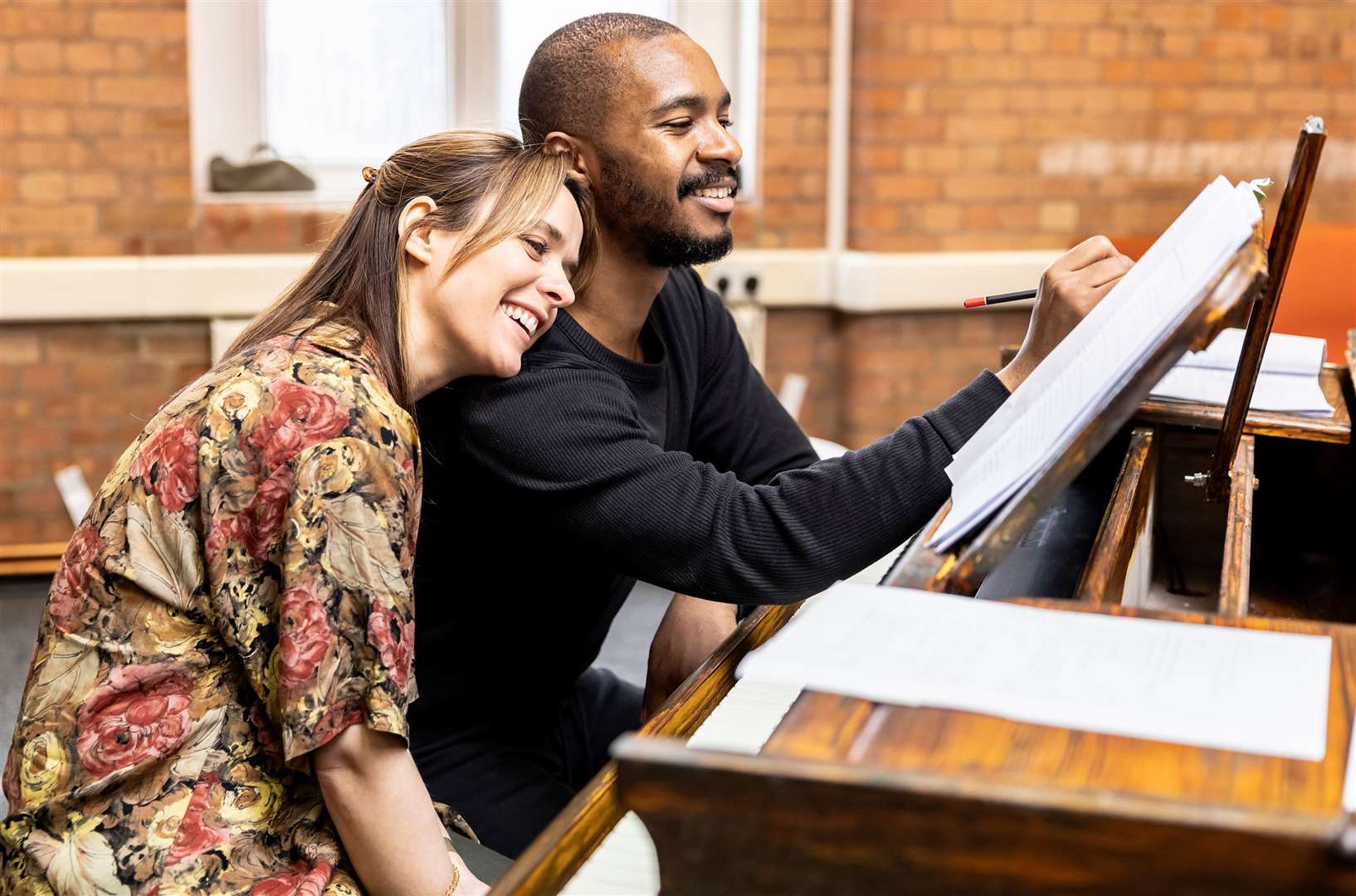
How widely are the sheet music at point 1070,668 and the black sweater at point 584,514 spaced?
1.63 ft

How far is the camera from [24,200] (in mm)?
3803

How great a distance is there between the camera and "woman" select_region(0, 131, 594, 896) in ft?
3.90

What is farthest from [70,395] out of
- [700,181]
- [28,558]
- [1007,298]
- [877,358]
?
[1007,298]

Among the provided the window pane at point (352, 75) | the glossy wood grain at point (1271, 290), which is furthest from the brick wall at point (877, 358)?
the glossy wood grain at point (1271, 290)

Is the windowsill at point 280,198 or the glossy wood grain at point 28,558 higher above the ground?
the windowsill at point 280,198

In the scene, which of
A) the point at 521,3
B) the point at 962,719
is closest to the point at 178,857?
the point at 962,719

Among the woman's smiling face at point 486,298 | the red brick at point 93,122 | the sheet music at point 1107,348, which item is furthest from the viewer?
the red brick at point 93,122

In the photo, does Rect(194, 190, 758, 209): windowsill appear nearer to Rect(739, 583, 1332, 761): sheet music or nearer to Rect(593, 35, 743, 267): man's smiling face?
Rect(593, 35, 743, 267): man's smiling face

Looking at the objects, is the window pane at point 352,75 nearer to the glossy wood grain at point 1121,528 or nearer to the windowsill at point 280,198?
the windowsill at point 280,198

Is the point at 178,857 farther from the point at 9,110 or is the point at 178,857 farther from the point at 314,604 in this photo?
the point at 9,110

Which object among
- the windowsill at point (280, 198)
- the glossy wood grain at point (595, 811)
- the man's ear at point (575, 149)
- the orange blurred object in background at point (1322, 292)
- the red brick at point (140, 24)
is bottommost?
the glossy wood grain at point (595, 811)

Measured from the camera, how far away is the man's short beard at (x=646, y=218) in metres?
1.70

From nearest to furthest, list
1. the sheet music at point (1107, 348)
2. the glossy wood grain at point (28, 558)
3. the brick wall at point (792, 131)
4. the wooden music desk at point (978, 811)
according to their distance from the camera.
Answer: the wooden music desk at point (978, 811) < the sheet music at point (1107, 348) < the glossy wood grain at point (28, 558) < the brick wall at point (792, 131)

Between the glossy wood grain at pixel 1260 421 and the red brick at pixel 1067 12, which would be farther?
the red brick at pixel 1067 12
